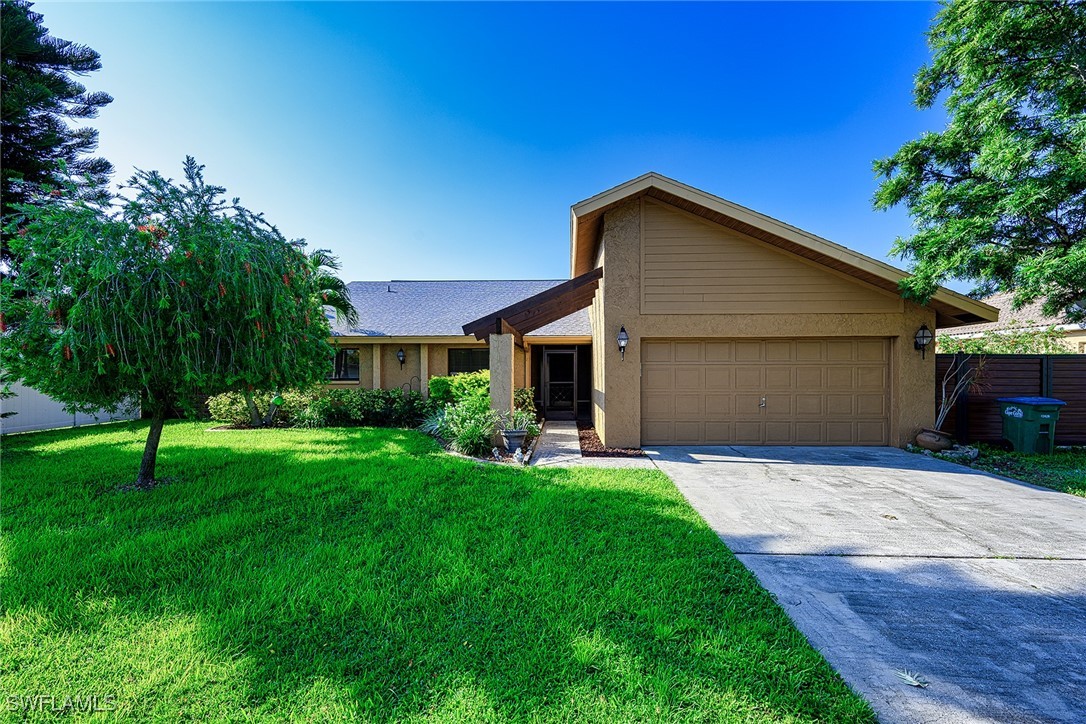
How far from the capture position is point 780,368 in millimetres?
8461

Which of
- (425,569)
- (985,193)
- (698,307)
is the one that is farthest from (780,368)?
(425,569)

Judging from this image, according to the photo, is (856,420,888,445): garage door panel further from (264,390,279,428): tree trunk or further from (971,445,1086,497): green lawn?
(264,390,279,428): tree trunk

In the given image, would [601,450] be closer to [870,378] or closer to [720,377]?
[720,377]

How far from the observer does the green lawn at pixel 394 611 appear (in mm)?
2014

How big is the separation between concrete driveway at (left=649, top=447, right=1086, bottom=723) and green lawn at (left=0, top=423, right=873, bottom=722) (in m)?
0.38

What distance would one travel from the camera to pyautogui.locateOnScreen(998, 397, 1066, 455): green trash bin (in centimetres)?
773

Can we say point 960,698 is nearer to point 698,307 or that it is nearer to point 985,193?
point 698,307

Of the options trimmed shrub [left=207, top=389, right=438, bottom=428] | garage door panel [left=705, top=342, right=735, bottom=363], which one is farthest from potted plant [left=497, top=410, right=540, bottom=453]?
trimmed shrub [left=207, top=389, right=438, bottom=428]

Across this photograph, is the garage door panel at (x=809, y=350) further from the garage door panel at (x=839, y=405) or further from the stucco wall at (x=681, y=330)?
the garage door panel at (x=839, y=405)

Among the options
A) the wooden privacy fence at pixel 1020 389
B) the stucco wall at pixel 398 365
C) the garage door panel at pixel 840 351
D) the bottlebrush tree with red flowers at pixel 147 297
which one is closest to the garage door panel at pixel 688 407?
the garage door panel at pixel 840 351

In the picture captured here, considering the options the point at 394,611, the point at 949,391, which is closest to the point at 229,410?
the point at 394,611

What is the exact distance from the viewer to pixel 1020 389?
335 inches

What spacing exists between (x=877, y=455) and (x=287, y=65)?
47.7ft

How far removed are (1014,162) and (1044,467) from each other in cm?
525
